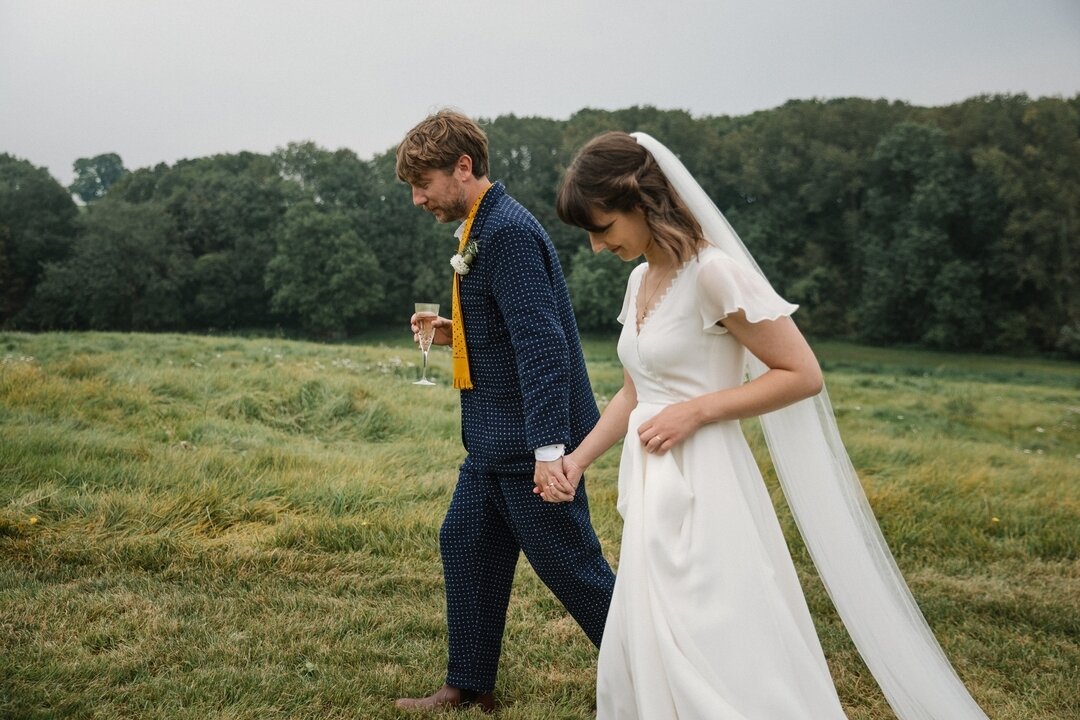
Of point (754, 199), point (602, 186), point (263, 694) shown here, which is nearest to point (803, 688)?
point (602, 186)

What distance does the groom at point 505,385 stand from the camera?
3066mm

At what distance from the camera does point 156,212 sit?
35.2m

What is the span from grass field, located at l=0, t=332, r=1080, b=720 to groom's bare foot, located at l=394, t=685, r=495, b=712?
79 millimetres

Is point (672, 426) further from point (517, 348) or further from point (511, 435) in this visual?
point (511, 435)

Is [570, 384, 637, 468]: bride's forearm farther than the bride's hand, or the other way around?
[570, 384, 637, 468]: bride's forearm

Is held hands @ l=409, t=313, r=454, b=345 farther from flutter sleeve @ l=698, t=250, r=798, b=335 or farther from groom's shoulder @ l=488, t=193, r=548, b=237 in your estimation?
flutter sleeve @ l=698, t=250, r=798, b=335

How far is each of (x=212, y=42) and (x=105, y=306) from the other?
9.70m

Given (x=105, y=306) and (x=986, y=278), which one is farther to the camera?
(x=986, y=278)

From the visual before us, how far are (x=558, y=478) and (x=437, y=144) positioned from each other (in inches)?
48.7

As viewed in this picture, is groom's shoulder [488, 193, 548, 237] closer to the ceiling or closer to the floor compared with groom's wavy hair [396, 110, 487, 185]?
closer to the floor

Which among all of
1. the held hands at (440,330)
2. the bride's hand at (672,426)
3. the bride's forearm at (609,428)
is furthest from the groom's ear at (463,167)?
the bride's hand at (672,426)

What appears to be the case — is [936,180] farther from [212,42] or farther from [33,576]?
[33,576]

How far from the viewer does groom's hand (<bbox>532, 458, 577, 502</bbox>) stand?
295cm

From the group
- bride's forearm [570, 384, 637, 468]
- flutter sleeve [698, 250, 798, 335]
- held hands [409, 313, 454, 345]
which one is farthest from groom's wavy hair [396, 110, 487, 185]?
flutter sleeve [698, 250, 798, 335]
